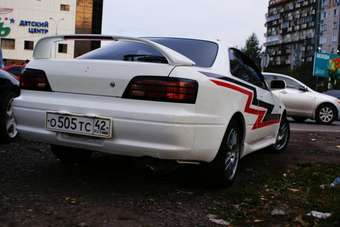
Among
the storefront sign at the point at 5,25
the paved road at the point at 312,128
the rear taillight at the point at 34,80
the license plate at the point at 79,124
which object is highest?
the storefront sign at the point at 5,25

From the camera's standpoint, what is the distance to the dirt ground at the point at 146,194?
3.70m

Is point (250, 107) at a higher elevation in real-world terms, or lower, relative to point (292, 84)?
lower

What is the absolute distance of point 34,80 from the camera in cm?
460

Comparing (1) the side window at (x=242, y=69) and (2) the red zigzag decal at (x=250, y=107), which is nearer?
(2) the red zigzag decal at (x=250, y=107)

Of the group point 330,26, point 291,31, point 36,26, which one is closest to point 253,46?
point 330,26

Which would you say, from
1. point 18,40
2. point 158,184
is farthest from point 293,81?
point 18,40

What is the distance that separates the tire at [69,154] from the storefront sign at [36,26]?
2799 inches

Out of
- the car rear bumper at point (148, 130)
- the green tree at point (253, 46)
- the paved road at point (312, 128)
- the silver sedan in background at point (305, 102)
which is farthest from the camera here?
the green tree at point (253, 46)

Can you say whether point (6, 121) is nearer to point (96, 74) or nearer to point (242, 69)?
point (96, 74)

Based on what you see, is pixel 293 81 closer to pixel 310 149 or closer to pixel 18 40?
pixel 310 149

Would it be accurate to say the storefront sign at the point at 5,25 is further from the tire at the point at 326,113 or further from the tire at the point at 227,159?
the tire at the point at 227,159

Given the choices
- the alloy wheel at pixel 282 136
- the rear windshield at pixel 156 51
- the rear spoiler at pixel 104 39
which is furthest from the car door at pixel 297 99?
the rear spoiler at pixel 104 39

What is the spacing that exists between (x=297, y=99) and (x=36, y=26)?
64.3 m

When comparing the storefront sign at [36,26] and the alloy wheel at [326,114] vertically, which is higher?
the storefront sign at [36,26]
